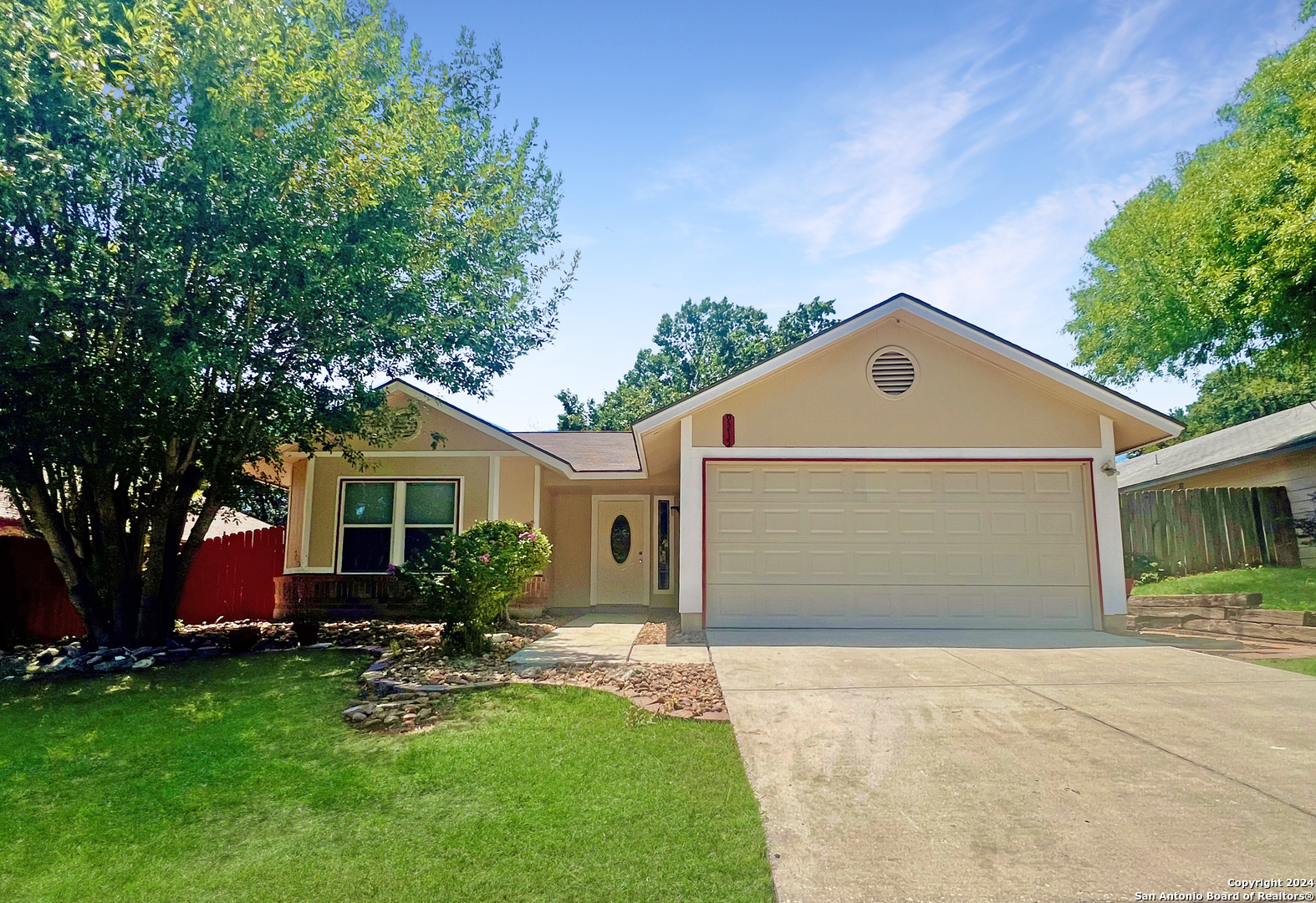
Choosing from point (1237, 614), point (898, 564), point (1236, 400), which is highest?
point (1236, 400)

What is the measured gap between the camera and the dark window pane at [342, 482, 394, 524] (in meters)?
13.4

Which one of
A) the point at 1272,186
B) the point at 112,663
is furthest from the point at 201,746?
the point at 1272,186

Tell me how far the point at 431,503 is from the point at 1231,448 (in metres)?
19.2

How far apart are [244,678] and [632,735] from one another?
16.0 feet

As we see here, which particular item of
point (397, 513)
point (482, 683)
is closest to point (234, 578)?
point (397, 513)

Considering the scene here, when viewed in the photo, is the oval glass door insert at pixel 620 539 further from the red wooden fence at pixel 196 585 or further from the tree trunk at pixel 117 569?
the tree trunk at pixel 117 569

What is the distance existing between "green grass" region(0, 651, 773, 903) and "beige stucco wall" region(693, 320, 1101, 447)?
16.5 feet

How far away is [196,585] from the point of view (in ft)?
45.2

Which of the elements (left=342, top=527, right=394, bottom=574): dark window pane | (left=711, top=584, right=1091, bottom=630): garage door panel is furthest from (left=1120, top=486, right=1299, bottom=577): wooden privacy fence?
(left=342, top=527, right=394, bottom=574): dark window pane

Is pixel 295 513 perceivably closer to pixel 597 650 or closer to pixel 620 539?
pixel 620 539

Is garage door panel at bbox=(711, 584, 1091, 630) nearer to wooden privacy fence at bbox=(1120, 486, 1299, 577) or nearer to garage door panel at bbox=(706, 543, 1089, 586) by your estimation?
garage door panel at bbox=(706, 543, 1089, 586)

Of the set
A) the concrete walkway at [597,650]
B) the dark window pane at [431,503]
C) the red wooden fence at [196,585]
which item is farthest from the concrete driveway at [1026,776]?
the red wooden fence at [196,585]

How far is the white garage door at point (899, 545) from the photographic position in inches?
393

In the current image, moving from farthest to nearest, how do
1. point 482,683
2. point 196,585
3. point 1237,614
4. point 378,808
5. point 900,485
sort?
1. point 196,585
2. point 1237,614
3. point 900,485
4. point 482,683
5. point 378,808
